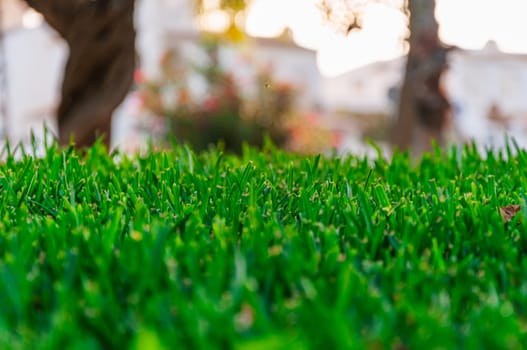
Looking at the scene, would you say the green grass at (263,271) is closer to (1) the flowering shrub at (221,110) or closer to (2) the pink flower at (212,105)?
(1) the flowering shrub at (221,110)

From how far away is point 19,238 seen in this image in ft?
4.57

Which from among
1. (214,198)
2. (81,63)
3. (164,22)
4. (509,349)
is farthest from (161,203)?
(164,22)

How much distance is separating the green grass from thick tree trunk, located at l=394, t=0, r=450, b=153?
15.0 feet

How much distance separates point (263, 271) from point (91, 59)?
4418mm

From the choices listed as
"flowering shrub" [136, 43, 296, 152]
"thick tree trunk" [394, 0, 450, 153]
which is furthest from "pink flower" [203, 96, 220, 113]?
"thick tree trunk" [394, 0, 450, 153]

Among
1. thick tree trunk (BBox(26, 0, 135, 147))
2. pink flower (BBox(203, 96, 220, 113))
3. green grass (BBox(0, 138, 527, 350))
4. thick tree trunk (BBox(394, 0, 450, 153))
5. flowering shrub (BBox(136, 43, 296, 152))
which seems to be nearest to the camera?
green grass (BBox(0, 138, 527, 350))

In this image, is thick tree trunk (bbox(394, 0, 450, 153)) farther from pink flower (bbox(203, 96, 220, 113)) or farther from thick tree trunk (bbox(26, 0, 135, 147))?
pink flower (bbox(203, 96, 220, 113))

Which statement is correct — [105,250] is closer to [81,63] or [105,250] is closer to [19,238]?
[19,238]

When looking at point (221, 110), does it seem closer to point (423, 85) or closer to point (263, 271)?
point (423, 85)

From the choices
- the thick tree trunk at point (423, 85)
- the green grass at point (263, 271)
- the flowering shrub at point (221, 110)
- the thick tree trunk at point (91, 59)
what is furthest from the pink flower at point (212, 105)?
the green grass at point (263, 271)

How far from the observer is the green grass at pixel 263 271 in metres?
0.92

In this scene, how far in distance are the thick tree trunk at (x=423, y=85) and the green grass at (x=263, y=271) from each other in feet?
15.0

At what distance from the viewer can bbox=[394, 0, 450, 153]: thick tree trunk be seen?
255 inches

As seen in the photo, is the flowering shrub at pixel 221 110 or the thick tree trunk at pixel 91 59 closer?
the thick tree trunk at pixel 91 59
